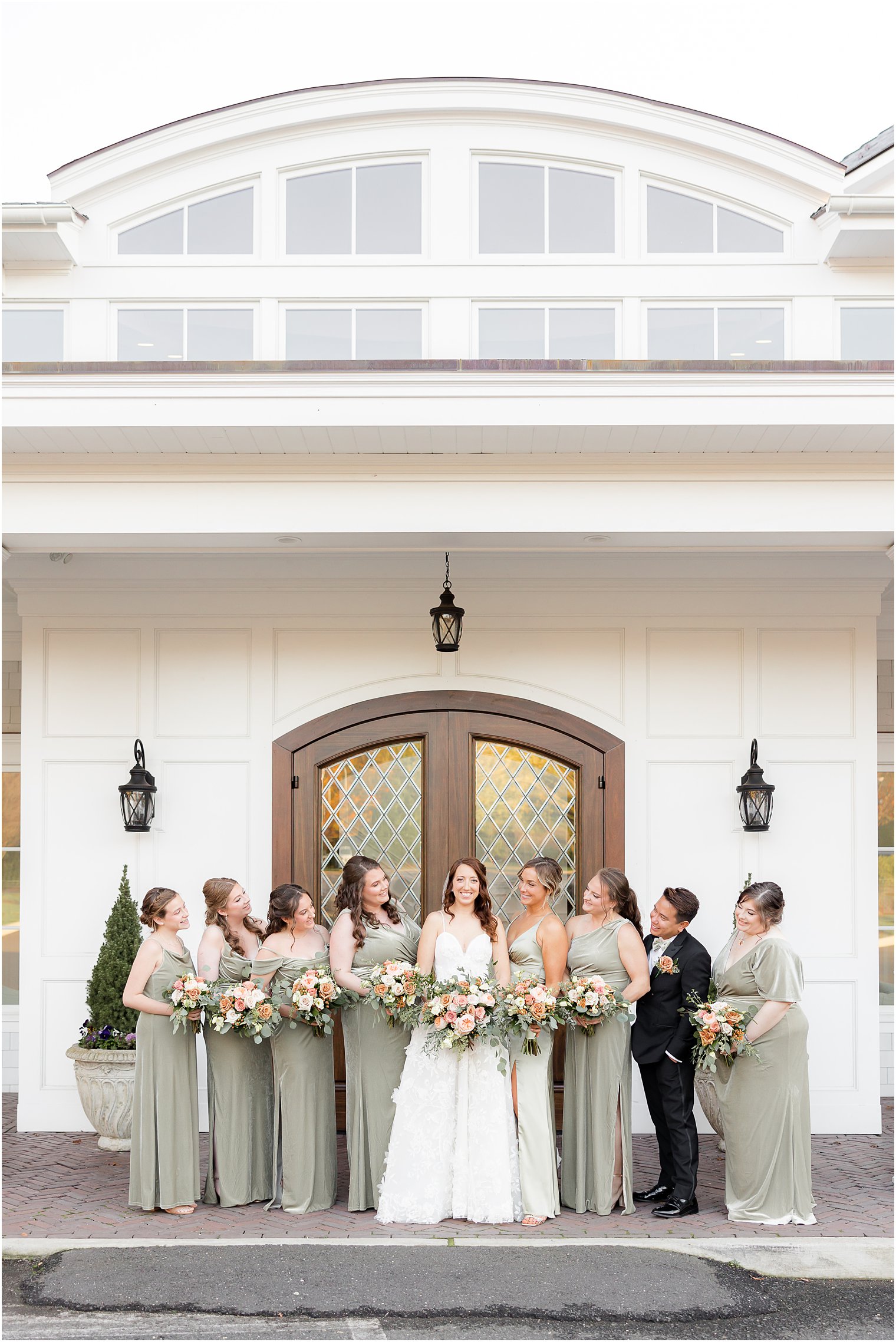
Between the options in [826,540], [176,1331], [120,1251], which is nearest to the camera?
[176,1331]

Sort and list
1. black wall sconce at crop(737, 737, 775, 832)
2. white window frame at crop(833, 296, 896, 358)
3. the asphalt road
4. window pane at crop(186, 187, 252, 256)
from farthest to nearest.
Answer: window pane at crop(186, 187, 252, 256) → white window frame at crop(833, 296, 896, 358) → black wall sconce at crop(737, 737, 775, 832) → the asphalt road

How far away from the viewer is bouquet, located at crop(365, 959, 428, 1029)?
19.4 feet

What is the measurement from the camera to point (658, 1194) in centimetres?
627

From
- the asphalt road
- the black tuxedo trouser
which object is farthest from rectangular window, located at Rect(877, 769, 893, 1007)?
the asphalt road

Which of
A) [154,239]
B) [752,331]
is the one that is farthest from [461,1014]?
[154,239]

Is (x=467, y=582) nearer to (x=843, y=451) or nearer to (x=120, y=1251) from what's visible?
(x=843, y=451)

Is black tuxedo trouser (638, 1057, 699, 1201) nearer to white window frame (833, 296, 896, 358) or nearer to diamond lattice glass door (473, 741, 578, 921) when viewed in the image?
diamond lattice glass door (473, 741, 578, 921)

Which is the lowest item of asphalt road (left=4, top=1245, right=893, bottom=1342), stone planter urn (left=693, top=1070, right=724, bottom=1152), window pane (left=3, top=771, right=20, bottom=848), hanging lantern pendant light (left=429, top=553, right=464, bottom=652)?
asphalt road (left=4, top=1245, right=893, bottom=1342)

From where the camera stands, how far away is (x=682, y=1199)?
239 inches

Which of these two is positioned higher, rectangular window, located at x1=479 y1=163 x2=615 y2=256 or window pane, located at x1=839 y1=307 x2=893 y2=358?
rectangular window, located at x1=479 y1=163 x2=615 y2=256

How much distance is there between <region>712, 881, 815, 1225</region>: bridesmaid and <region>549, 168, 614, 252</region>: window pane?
197 inches

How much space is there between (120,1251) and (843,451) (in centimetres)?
565

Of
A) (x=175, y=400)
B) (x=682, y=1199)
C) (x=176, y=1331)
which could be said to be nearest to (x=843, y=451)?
(x=175, y=400)

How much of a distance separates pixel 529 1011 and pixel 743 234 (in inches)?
234
